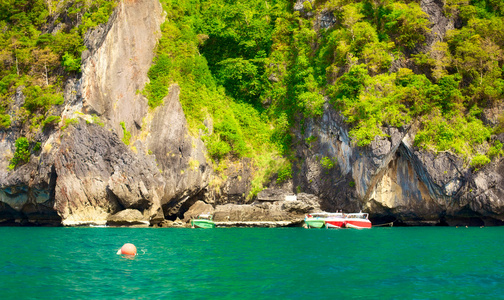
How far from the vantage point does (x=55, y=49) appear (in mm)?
45406

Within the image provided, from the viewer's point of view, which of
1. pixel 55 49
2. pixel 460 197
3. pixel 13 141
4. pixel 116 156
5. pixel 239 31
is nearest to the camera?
pixel 460 197

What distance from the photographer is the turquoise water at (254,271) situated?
1204 centimetres

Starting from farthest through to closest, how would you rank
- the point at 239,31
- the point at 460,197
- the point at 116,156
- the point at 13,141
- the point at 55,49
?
the point at 239,31 → the point at 55,49 → the point at 13,141 → the point at 116,156 → the point at 460,197

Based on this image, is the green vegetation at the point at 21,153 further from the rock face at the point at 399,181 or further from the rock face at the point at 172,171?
the rock face at the point at 399,181

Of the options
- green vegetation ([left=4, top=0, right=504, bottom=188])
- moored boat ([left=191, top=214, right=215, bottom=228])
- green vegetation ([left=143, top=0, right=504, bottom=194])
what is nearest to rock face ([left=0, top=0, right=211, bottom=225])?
green vegetation ([left=4, top=0, right=504, bottom=188])

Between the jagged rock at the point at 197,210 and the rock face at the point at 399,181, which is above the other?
the rock face at the point at 399,181

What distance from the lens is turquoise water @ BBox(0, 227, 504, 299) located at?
39.5 feet

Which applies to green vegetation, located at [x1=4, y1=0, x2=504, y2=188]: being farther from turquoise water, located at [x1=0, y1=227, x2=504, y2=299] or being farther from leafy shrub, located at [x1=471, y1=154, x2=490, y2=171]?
turquoise water, located at [x1=0, y1=227, x2=504, y2=299]

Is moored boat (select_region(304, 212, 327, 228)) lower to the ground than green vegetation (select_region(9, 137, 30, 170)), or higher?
lower

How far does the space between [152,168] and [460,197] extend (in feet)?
93.4

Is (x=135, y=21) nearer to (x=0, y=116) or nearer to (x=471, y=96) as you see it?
(x=0, y=116)

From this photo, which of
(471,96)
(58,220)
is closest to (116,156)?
(58,220)

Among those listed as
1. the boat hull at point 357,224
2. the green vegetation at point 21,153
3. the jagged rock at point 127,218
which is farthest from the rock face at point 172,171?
the boat hull at point 357,224

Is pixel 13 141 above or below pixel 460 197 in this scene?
above
